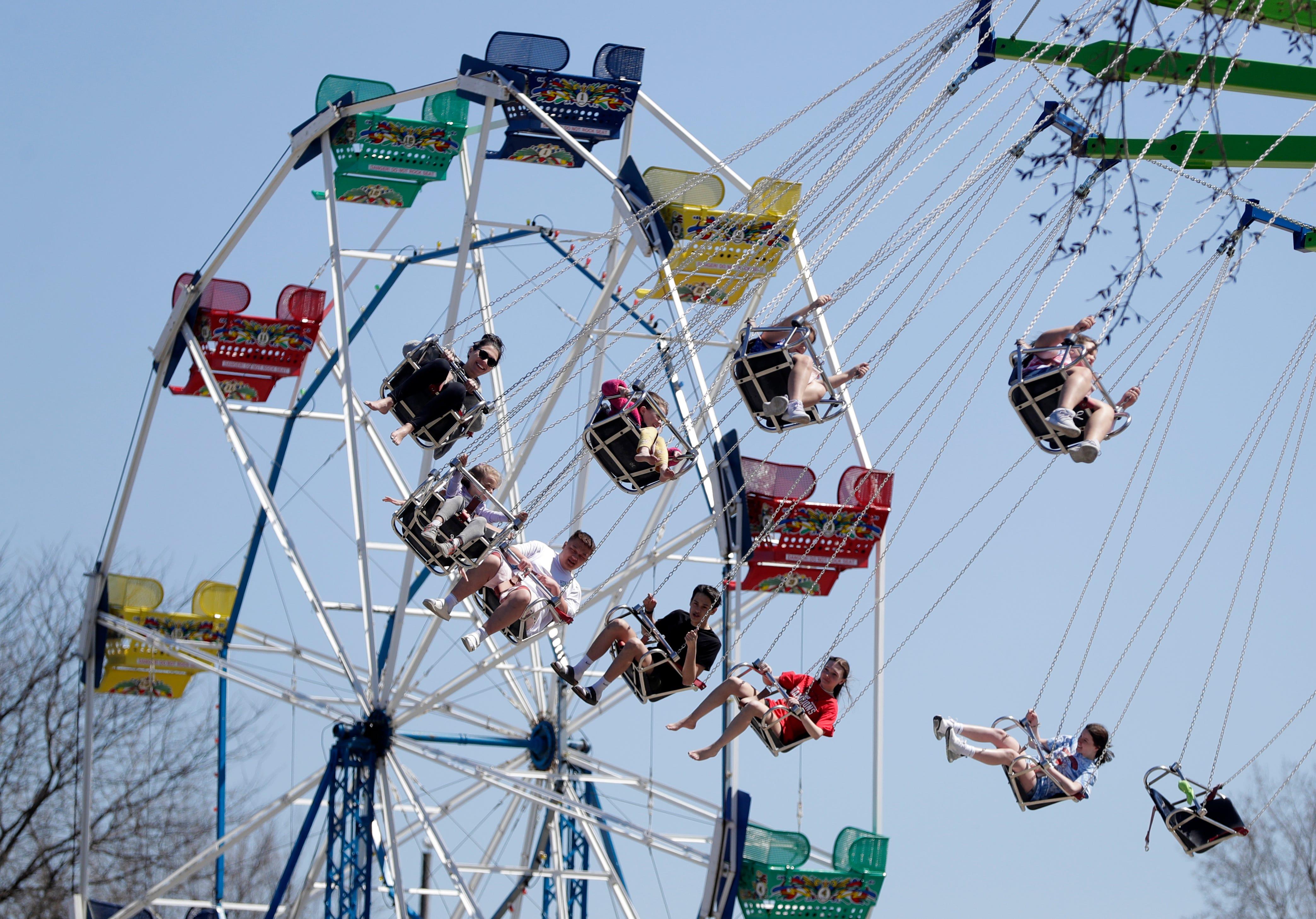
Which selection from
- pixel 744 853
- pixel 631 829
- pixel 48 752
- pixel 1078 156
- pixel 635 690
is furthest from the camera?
pixel 48 752

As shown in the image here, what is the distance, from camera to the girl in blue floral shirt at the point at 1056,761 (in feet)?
52.5

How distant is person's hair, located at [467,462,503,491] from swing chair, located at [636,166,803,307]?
490 cm

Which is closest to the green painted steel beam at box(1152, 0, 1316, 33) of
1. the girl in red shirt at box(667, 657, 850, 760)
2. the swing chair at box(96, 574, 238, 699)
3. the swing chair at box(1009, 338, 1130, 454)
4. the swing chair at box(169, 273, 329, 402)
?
the swing chair at box(1009, 338, 1130, 454)

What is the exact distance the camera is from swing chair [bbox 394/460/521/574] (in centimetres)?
1648

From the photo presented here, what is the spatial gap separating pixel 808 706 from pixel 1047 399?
2.73 metres

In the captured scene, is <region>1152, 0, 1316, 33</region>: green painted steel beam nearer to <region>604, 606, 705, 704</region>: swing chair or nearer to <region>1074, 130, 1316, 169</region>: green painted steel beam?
<region>1074, 130, 1316, 169</region>: green painted steel beam

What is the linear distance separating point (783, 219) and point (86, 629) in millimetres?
9859

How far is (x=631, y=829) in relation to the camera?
71.3 ft

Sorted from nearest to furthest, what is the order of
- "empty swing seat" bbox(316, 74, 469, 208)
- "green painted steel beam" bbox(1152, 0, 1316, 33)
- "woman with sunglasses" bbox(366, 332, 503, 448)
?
"green painted steel beam" bbox(1152, 0, 1316, 33) < "woman with sunglasses" bbox(366, 332, 503, 448) < "empty swing seat" bbox(316, 74, 469, 208)

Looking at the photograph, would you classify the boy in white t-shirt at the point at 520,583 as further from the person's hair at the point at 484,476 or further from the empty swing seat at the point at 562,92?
the empty swing seat at the point at 562,92

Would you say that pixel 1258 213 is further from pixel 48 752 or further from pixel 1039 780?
pixel 48 752

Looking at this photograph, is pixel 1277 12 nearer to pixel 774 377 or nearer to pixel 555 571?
pixel 774 377

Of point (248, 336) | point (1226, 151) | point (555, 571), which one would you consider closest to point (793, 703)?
point (555, 571)

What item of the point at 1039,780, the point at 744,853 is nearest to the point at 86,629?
the point at 744,853
